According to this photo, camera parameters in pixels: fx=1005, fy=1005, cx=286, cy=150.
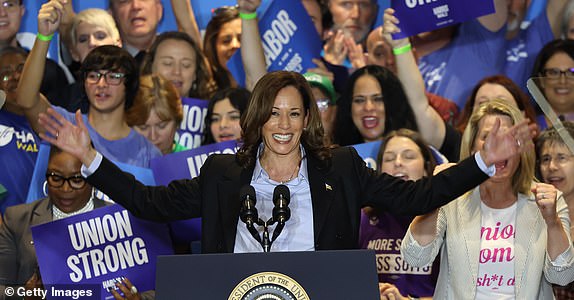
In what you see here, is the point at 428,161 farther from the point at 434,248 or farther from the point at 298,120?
the point at 298,120

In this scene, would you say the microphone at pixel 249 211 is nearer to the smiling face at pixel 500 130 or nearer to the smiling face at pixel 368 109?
the smiling face at pixel 500 130

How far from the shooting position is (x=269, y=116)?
3.88 meters

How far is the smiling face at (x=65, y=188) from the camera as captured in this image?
4.98 meters

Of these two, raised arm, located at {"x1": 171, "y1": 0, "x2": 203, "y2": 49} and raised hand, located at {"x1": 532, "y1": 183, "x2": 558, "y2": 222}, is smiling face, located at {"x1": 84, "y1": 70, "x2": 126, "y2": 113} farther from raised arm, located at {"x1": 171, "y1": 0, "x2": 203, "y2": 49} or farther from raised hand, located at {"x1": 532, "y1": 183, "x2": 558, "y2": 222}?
raised hand, located at {"x1": 532, "y1": 183, "x2": 558, "y2": 222}

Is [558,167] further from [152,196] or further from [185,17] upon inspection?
[185,17]

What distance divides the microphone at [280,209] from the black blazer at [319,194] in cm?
50

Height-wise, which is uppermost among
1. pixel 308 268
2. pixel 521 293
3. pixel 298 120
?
pixel 298 120

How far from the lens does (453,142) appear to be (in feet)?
18.7

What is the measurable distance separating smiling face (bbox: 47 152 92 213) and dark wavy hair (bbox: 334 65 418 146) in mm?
1603

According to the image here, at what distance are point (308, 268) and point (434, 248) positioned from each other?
1307 millimetres

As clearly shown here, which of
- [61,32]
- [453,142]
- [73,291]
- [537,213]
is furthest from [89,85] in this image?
[537,213]

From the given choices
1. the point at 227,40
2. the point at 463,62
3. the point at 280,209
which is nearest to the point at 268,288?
the point at 280,209

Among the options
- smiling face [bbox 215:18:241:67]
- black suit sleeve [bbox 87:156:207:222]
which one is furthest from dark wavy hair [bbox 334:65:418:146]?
black suit sleeve [bbox 87:156:207:222]

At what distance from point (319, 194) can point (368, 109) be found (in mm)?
2021
